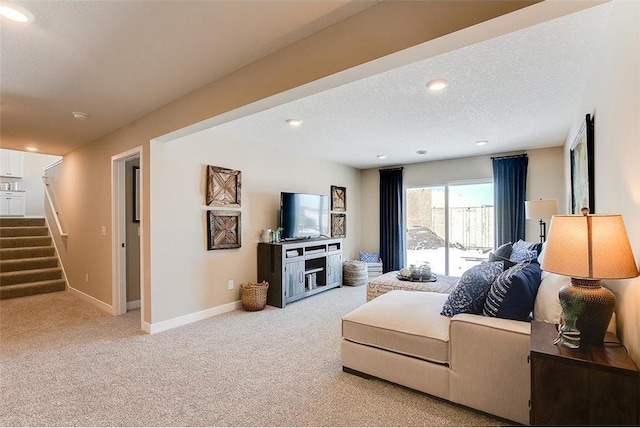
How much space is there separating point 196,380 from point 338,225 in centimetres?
414

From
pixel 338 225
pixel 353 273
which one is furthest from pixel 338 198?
pixel 353 273

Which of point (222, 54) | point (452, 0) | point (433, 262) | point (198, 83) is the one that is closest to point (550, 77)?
point (452, 0)

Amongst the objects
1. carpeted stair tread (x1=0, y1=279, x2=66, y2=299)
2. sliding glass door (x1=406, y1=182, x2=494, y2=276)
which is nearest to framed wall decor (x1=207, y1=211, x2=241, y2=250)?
carpeted stair tread (x1=0, y1=279, x2=66, y2=299)

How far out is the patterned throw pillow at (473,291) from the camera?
2100 millimetres

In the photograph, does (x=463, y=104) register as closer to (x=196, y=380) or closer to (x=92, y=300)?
(x=196, y=380)

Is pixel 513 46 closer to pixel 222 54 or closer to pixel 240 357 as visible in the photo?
pixel 222 54

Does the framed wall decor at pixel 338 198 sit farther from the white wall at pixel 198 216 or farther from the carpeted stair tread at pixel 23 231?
the carpeted stair tread at pixel 23 231

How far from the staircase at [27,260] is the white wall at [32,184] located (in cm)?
114

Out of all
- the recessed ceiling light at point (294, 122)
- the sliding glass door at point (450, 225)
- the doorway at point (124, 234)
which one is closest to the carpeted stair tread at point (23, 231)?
the doorway at point (124, 234)

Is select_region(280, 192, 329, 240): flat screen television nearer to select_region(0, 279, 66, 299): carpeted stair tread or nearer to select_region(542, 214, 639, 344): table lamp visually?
select_region(542, 214, 639, 344): table lamp

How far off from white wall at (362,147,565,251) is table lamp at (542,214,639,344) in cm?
416

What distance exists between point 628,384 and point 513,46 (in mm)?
1935

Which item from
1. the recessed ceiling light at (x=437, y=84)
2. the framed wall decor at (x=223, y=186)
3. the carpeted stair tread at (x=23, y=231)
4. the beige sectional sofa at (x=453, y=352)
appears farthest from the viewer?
the carpeted stair tread at (x=23, y=231)

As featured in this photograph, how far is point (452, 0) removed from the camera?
1.36 meters
